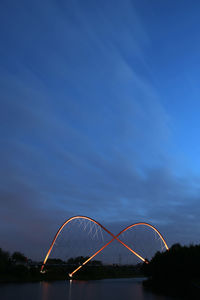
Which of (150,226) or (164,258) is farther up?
(150,226)

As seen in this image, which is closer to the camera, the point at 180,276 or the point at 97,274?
the point at 180,276

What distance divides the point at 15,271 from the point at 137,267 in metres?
32.5

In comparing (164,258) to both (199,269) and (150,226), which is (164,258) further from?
(150,226)

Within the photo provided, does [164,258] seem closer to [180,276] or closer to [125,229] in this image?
[180,276]

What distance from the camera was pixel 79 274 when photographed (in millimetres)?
89625

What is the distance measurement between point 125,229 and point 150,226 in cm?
673

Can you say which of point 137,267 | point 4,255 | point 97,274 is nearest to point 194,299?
point 137,267

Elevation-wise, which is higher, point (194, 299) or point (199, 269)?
point (199, 269)

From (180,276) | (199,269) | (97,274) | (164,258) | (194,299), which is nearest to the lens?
(194,299)

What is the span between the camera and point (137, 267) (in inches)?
3280

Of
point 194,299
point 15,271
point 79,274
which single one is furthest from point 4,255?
point 194,299

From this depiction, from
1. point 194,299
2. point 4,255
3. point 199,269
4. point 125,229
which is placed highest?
point 125,229

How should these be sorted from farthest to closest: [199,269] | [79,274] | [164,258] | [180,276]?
[79,274] < [164,258] < [180,276] < [199,269]

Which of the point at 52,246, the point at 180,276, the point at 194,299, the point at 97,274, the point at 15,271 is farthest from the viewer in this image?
the point at 97,274
